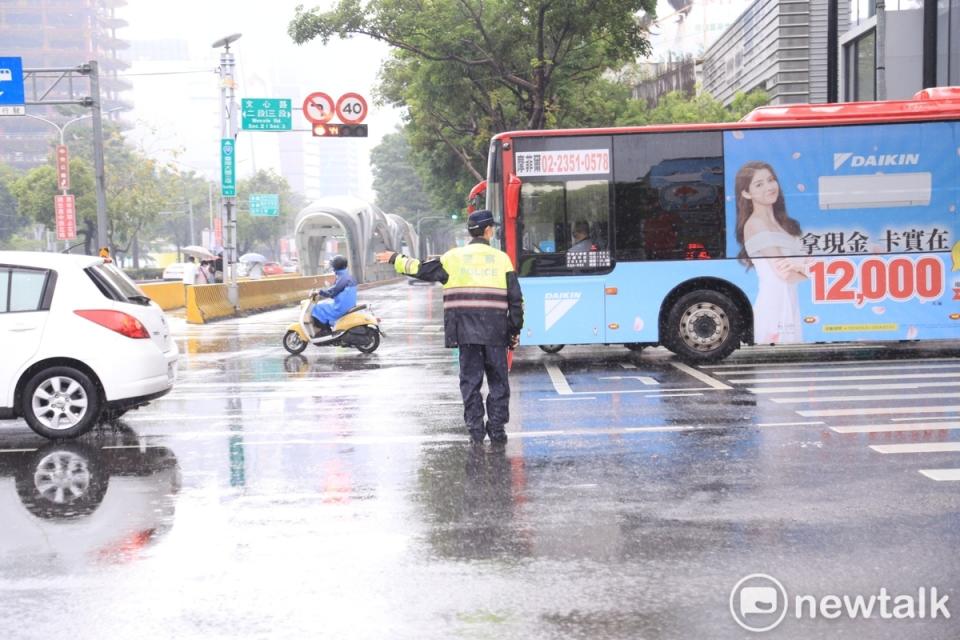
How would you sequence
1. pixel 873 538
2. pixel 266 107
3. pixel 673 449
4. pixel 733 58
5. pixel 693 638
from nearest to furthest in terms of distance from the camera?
1. pixel 693 638
2. pixel 873 538
3. pixel 673 449
4. pixel 266 107
5. pixel 733 58

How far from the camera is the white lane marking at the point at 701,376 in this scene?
11859 millimetres

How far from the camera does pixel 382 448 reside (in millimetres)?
8445

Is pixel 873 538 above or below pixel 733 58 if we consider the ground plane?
below

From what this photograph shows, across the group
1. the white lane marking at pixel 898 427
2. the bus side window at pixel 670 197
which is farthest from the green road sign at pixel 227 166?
the white lane marking at pixel 898 427

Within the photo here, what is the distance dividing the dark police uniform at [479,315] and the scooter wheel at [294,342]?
9.69 meters

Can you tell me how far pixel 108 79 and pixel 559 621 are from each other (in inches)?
6449

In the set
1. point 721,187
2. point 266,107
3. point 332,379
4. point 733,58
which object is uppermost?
point 733,58

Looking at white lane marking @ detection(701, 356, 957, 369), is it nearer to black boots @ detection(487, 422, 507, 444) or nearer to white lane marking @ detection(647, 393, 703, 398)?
white lane marking @ detection(647, 393, 703, 398)

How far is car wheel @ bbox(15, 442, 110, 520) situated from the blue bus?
6789 millimetres

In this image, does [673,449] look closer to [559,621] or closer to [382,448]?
[382,448]

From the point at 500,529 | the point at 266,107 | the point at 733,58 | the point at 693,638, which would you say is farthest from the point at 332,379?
the point at 733,58

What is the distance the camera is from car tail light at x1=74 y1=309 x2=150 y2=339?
931 centimetres

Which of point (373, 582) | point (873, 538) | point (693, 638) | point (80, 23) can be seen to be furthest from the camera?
point (80, 23)

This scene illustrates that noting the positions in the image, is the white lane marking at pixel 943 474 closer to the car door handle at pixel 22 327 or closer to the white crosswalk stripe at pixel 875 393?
the white crosswalk stripe at pixel 875 393
